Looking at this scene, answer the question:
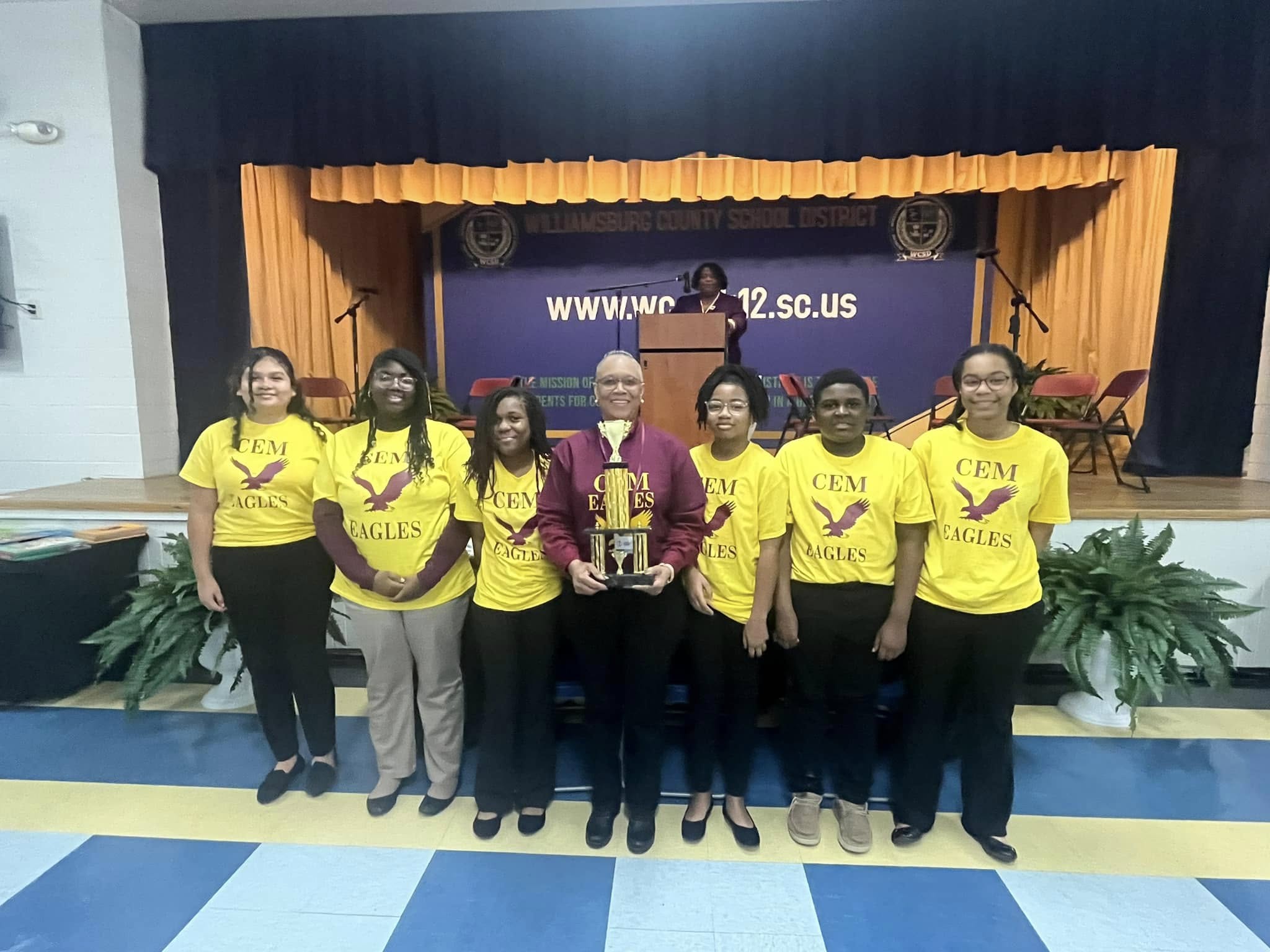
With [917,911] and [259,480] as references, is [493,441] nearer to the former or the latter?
[259,480]

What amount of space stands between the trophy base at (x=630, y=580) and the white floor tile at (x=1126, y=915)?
1294 mm

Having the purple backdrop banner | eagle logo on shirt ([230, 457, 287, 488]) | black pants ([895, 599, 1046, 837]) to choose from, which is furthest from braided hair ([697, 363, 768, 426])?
the purple backdrop banner

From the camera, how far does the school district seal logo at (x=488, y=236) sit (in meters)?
6.61

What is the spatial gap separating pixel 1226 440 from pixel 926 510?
178 inches

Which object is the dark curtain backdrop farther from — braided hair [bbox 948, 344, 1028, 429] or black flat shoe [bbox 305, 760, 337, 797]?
black flat shoe [bbox 305, 760, 337, 797]

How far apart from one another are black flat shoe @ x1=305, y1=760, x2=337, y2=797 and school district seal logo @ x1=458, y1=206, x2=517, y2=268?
5472mm

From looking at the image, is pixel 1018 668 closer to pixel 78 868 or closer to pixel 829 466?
pixel 829 466

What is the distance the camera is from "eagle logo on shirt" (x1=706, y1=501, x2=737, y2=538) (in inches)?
70.9

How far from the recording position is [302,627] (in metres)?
2.05

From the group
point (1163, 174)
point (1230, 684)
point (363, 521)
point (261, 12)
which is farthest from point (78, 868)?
point (1163, 174)

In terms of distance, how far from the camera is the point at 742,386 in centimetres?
176

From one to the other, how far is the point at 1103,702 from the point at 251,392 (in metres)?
3.40

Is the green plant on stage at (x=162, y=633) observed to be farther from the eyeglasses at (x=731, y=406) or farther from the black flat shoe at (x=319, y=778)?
the eyeglasses at (x=731, y=406)

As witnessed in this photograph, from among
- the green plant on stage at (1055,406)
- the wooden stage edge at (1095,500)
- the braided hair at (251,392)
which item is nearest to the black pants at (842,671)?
the braided hair at (251,392)
